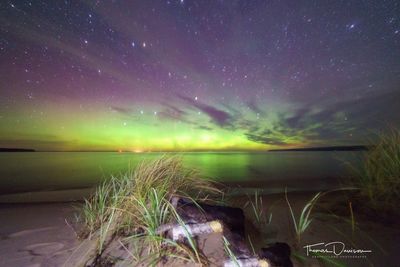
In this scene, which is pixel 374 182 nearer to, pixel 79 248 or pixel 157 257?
pixel 157 257

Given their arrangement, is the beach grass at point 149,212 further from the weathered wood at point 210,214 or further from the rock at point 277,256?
the rock at point 277,256

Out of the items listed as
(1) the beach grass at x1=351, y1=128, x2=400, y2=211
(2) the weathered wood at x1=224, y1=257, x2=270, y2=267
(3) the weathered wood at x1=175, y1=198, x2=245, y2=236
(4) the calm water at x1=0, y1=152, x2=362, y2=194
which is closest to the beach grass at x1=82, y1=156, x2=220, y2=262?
(3) the weathered wood at x1=175, y1=198, x2=245, y2=236

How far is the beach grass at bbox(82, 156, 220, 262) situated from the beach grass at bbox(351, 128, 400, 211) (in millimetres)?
3132

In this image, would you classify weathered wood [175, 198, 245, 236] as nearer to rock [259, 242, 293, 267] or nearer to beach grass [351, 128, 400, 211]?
rock [259, 242, 293, 267]

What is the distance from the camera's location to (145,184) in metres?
3.34

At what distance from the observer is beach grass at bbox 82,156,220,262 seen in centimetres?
229

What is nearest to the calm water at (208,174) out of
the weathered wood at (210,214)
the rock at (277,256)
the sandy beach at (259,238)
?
the sandy beach at (259,238)

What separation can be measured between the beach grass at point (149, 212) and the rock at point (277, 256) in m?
0.60

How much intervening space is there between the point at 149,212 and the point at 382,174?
4.51 m

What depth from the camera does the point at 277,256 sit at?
7.08 ft

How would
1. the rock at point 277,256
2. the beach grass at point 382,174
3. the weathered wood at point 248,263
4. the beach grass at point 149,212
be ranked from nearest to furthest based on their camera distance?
the weathered wood at point 248,263 → the rock at point 277,256 → the beach grass at point 149,212 → the beach grass at point 382,174

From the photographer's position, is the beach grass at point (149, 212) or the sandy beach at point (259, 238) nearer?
the beach grass at point (149, 212)

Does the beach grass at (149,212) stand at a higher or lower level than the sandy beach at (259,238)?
higher

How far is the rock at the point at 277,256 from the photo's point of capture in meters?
2.06
